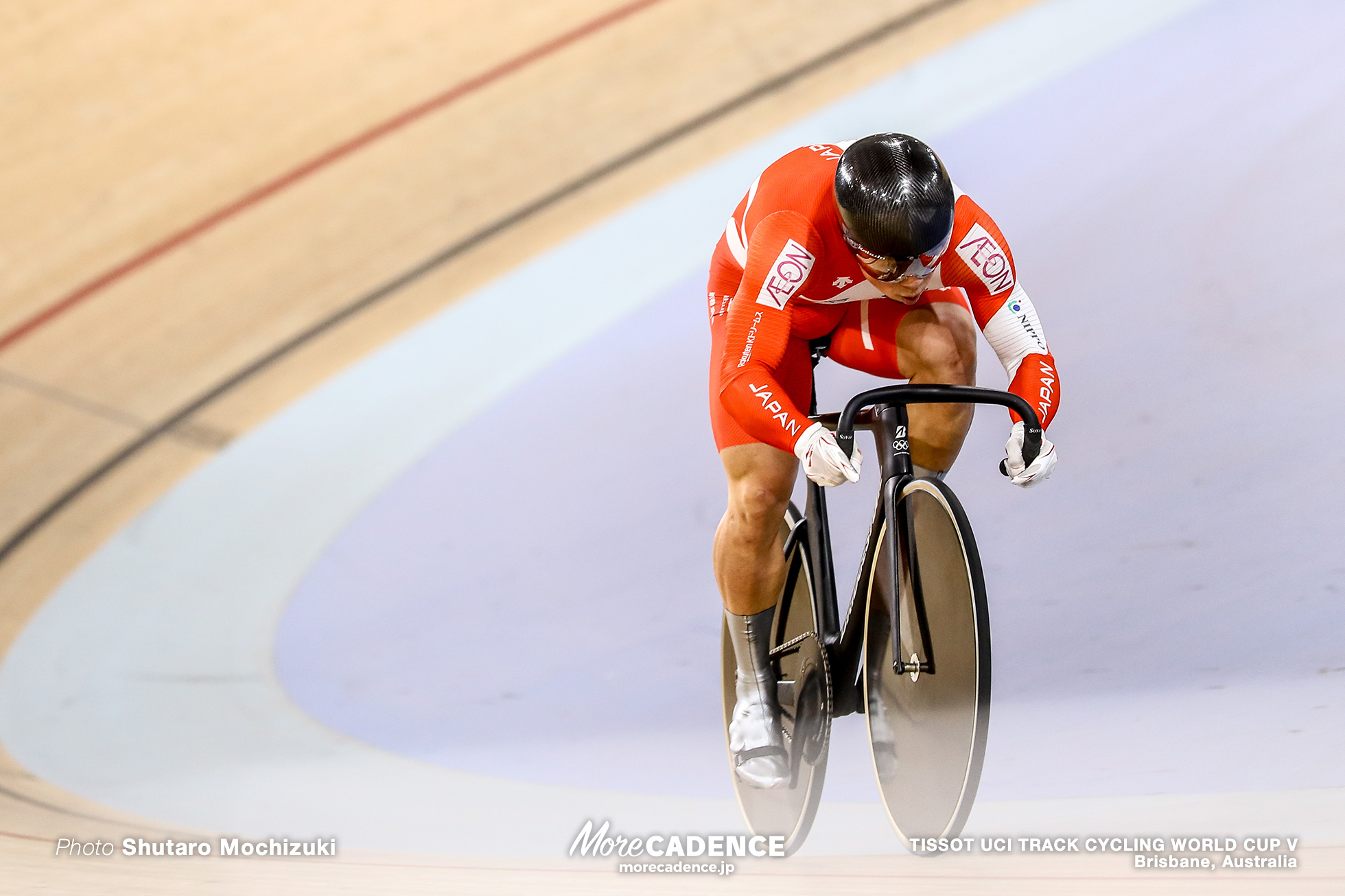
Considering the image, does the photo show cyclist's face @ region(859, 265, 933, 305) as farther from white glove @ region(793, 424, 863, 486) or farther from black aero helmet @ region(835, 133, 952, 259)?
white glove @ region(793, 424, 863, 486)

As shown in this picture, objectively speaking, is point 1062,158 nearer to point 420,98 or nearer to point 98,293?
point 420,98

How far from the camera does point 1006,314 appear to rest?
184 cm

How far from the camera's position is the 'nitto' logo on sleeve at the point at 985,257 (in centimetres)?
180

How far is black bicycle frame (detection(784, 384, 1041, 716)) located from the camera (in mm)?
1623

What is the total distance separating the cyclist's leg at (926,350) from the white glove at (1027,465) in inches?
6.2

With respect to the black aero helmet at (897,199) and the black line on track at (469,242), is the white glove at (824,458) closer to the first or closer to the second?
the black aero helmet at (897,199)

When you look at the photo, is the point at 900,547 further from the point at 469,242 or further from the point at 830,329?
the point at 469,242

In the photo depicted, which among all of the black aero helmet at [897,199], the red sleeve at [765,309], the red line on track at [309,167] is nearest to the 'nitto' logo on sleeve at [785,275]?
the red sleeve at [765,309]

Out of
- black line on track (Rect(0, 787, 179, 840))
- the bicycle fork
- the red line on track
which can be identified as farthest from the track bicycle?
the red line on track

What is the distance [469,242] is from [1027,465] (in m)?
3.20

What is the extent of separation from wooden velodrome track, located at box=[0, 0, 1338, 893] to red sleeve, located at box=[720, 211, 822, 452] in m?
2.54

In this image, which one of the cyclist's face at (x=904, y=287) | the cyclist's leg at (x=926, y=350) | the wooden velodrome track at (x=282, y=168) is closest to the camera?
the cyclist's face at (x=904, y=287)

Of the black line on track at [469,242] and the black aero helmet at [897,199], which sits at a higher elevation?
the black line on track at [469,242]

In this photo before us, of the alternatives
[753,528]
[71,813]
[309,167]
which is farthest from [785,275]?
[309,167]
